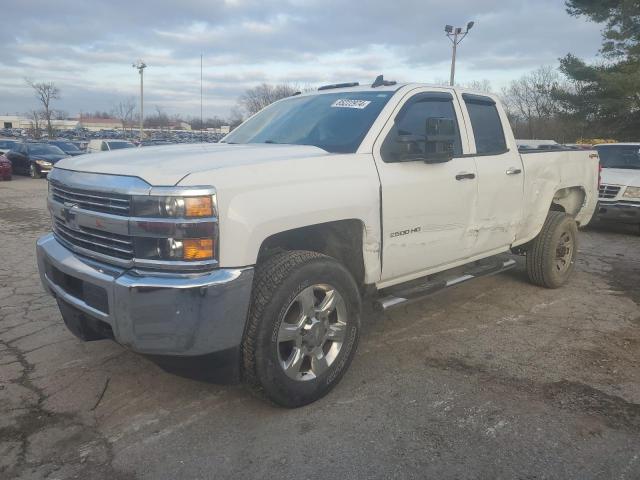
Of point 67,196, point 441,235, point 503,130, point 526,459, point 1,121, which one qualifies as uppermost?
point 1,121

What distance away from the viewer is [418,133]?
4164 millimetres

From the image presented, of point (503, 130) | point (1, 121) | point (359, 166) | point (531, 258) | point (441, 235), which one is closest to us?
point (359, 166)

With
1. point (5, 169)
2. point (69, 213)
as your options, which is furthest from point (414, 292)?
point (5, 169)

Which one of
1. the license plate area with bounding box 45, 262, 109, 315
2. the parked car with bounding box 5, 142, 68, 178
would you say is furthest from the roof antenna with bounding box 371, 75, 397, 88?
the parked car with bounding box 5, 142, 68, 178

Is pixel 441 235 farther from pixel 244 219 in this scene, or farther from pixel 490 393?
pixel 244 219

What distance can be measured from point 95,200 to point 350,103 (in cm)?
205

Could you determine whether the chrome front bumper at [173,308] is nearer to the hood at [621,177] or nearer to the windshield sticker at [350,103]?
the windshield sticker at [350,103]

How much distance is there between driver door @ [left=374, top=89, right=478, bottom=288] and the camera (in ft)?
12.1

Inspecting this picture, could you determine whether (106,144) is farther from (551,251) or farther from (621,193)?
(551,251)

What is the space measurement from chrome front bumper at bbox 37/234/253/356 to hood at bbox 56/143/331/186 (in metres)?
0.51

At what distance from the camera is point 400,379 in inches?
146

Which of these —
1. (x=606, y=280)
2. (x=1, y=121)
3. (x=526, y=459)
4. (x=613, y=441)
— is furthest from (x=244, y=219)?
(x=1, y=121)

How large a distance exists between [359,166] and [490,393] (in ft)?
5.51

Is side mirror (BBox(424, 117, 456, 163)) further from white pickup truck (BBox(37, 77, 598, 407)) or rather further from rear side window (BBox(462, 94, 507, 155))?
rear side window (BBox(462, 94, 507, 155))
